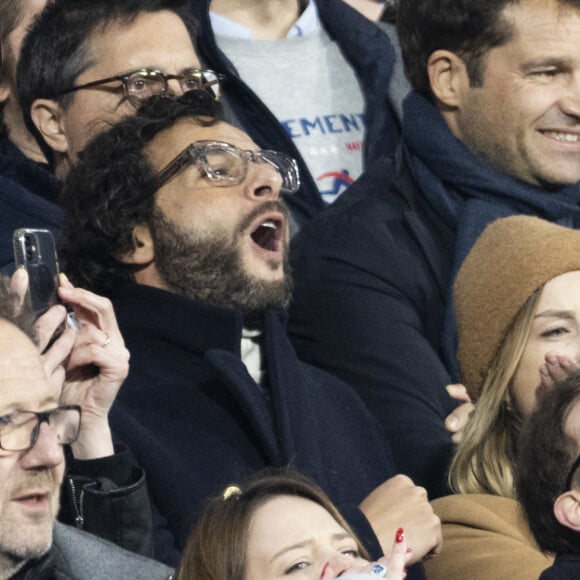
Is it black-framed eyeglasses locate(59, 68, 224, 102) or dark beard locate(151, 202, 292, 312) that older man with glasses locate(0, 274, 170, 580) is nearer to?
dark beard locate(151, 202, 292, 312)

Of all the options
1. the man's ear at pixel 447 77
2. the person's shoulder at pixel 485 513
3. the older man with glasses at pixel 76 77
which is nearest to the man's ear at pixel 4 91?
the older man with glasses at pixel 76 77

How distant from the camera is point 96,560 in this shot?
4031 millimetres

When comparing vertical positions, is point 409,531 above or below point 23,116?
below

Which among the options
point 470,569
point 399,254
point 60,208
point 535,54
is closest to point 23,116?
point 60,208

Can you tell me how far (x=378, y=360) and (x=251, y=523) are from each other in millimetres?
1496

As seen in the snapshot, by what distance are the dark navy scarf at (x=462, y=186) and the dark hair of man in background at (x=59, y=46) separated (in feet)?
3.17

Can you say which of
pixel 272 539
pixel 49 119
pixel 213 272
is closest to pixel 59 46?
pixel 49 119

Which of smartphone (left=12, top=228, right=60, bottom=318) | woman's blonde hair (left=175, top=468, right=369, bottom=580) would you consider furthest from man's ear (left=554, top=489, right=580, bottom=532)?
smartphone (left=12, top=228, right=60, bottom=318)

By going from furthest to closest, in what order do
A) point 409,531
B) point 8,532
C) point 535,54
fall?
point 535,54
point 409,531
point 8,532

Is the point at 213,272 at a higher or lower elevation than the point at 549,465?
higher

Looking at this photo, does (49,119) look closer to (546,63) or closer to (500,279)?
(500,279)

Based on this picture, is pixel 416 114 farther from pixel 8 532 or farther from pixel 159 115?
pixel 8 532

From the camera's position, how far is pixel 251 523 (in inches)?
157

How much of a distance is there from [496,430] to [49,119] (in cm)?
166
